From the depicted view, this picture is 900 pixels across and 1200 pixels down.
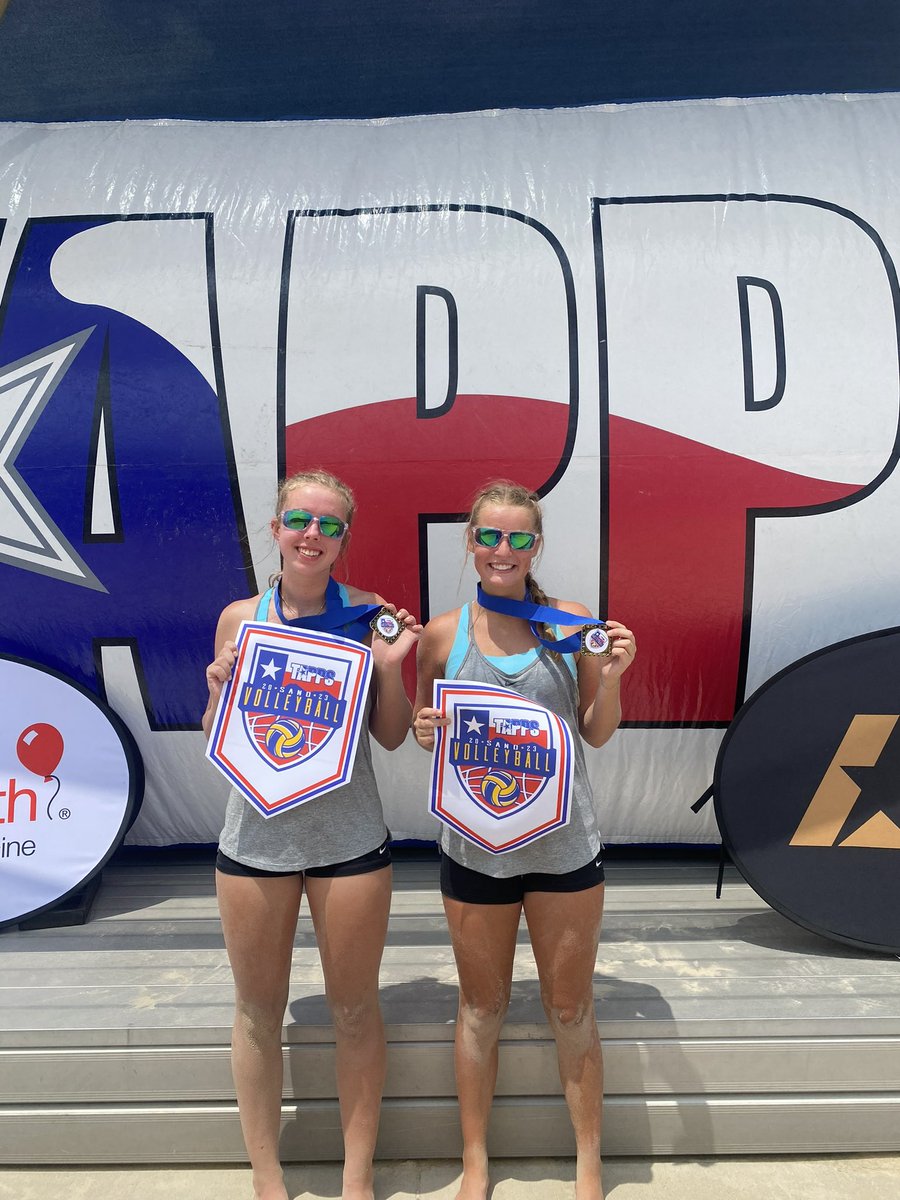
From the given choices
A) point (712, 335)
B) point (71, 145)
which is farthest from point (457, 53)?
point (712, 335)

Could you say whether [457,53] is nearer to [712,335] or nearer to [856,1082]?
[712,335]

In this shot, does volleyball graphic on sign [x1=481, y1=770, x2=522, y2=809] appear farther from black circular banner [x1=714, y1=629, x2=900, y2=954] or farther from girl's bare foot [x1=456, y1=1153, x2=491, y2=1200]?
black circular banner [x1=714, y1=629, x2=900, y2=954]

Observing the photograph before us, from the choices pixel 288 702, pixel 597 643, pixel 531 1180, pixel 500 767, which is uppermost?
pixel 597 643

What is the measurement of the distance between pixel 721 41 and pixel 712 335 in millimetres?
2105

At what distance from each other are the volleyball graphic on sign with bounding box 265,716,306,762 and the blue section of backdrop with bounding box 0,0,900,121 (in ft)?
11.5

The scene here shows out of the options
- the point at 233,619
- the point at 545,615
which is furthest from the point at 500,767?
the point at 233,619

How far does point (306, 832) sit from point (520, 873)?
0.47 metres

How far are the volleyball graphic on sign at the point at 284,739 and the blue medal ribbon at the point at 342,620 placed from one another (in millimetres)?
Answer: 219

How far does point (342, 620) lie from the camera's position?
7.04ft

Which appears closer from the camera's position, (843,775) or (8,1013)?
(8,1013)

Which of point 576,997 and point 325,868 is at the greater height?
point 325,868

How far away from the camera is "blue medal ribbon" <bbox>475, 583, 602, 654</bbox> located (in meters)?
2.09

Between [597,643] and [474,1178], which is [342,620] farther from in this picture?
[474,1178]

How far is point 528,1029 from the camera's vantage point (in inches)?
93.1
